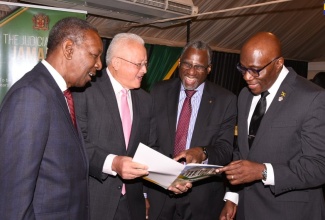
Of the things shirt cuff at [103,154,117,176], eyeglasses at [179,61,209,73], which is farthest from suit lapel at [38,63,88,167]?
eyeglasses at [179,61,209,73]

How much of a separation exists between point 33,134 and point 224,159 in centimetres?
166

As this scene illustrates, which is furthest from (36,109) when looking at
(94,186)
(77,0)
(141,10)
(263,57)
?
(141,10)

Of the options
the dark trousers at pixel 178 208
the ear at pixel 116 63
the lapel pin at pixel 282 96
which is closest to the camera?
the lapel pin at pixel 282 96

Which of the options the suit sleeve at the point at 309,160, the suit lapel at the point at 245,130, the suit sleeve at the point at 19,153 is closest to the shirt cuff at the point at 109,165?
the suit sleeve at the point at 19,153

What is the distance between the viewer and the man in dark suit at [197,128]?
8.71 ft

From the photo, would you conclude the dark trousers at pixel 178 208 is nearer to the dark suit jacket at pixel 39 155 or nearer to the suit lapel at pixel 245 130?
the suit lapel at pixel 245 130

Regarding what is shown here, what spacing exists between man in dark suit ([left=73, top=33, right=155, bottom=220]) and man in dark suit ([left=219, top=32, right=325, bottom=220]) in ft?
2.36

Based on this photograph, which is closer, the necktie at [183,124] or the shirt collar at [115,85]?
the shirt collar at [115,85]

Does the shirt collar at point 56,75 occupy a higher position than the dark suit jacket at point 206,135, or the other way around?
the shirt collar at point 56,75

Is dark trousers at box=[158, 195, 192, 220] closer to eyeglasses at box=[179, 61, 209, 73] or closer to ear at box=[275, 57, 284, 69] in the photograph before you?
eyeglasses at box=[179, 61, 209, 73]

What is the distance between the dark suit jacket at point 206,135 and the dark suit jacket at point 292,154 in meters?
0.51

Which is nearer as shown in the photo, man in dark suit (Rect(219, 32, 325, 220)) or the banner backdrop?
man in dark suit (Rect(219, 32, 325, 220))

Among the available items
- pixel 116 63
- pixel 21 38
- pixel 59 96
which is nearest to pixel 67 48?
pixel 59 96

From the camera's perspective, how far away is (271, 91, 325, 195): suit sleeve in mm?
1946
